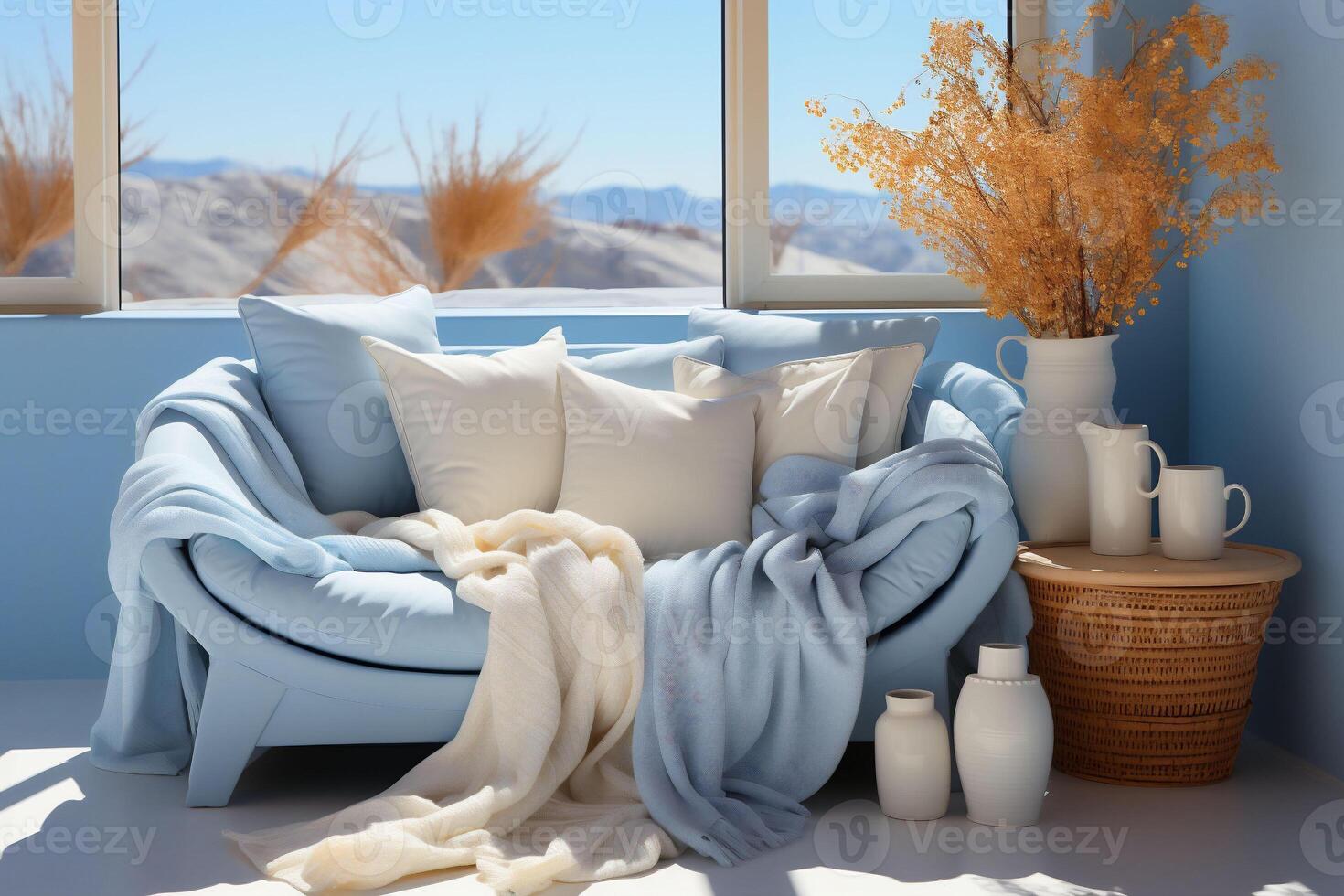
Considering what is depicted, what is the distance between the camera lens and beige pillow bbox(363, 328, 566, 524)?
310 cm

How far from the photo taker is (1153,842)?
2.41 m

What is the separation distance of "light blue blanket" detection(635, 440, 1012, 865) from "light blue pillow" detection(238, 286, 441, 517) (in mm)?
865

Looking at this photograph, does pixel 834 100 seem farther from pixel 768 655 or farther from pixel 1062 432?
pixel 768 655

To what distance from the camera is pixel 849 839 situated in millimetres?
2436

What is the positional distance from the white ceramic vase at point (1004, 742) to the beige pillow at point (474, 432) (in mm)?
1145

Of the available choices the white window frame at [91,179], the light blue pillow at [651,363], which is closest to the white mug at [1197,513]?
the light blue pillow at [651,363]

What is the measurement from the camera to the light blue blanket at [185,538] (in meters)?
2.53

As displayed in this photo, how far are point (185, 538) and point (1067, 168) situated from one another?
202 centimetres

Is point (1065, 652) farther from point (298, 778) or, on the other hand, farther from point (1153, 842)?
point (298, 778)

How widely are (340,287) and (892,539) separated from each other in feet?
6.79

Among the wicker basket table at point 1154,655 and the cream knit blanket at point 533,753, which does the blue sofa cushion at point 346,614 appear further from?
the wicker basket table at point 1154,655

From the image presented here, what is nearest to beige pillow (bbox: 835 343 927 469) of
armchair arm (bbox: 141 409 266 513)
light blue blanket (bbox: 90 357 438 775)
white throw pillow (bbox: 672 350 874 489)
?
white throw pillow (bbox: 672 350 874 489)

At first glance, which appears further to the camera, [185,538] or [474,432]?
[474,432]

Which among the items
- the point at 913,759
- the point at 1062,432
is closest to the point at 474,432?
the point at 913,759
